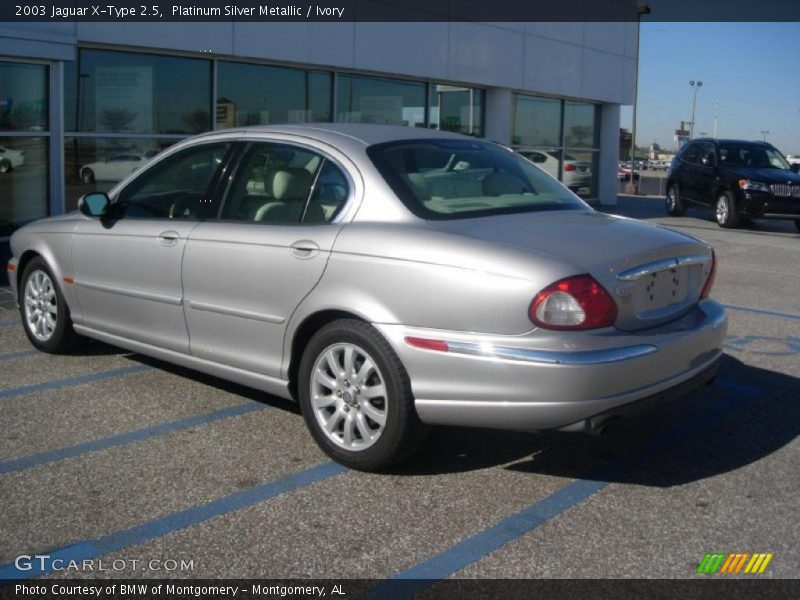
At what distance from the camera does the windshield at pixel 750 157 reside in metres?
19.0

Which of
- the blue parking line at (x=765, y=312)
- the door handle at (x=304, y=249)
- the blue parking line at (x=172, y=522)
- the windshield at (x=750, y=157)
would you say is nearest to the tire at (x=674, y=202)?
the windshield at (x=750, y=157)

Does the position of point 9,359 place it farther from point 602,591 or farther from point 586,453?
point 602,591

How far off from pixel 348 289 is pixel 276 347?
0.60 meters

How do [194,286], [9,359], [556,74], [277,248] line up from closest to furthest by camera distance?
[277,248] → [194,286] → [9,359] → [556,74]

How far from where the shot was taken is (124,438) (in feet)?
15.7

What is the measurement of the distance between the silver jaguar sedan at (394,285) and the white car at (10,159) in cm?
596

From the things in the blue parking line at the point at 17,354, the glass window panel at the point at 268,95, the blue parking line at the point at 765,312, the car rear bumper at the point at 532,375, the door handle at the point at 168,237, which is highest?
the glass window panel at the point at 268,95

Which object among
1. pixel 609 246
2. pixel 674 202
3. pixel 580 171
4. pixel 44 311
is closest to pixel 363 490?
pixel 609 246

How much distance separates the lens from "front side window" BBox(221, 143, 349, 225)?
4699mm

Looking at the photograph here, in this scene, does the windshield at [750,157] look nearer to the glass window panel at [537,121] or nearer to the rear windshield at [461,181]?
the glass window panel at [537,121]

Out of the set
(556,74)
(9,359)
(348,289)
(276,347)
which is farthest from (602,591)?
(556,74)

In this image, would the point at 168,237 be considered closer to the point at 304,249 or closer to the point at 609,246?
the point at 304,249

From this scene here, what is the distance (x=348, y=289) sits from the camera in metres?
4.30

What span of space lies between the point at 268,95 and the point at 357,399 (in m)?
10.7
